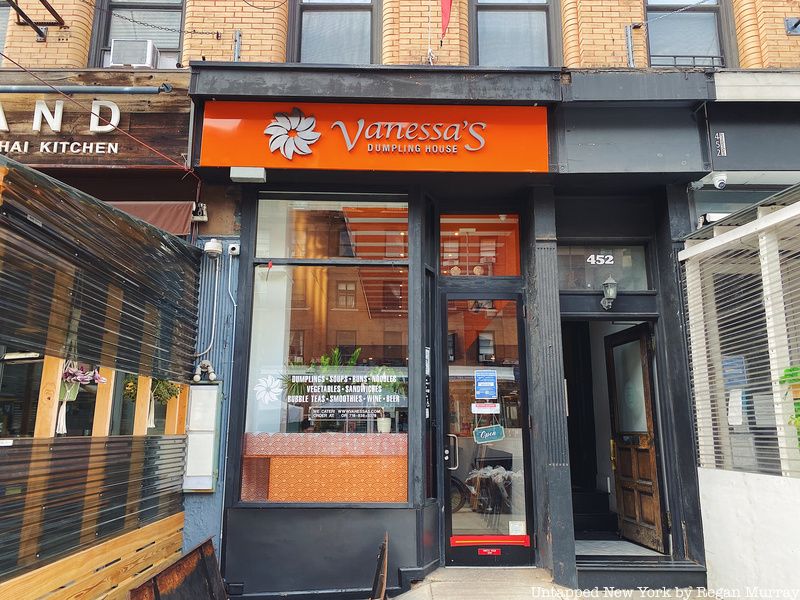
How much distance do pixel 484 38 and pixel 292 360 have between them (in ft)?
14.9

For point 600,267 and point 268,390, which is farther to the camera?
point 600,267

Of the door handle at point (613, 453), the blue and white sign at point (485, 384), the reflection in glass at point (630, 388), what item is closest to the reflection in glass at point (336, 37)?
the blue and white sign at point (485, 384)

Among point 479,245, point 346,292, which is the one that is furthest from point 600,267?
point 346,292

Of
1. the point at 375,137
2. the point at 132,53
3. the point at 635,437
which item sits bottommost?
the point at 635,437

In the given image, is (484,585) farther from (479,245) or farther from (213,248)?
(213,248)

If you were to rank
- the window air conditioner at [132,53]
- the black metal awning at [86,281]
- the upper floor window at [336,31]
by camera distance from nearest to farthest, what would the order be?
the black metal awning at [86,281]
the window air conditioner at [132,53]
the upper floor window at [336,31]

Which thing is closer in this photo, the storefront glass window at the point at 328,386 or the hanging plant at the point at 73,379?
the hanging plant at the point at 73,379

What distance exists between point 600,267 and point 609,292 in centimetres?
42

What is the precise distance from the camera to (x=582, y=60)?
645 centimetres

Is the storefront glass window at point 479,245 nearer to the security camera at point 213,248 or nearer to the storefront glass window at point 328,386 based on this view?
the storefront glass window at point 328,386

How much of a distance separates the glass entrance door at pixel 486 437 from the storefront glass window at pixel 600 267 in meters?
0.74

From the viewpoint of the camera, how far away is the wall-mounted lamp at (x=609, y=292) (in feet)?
20.3

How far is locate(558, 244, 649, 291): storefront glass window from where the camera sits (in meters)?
6.45

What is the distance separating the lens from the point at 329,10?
22.9 feet
